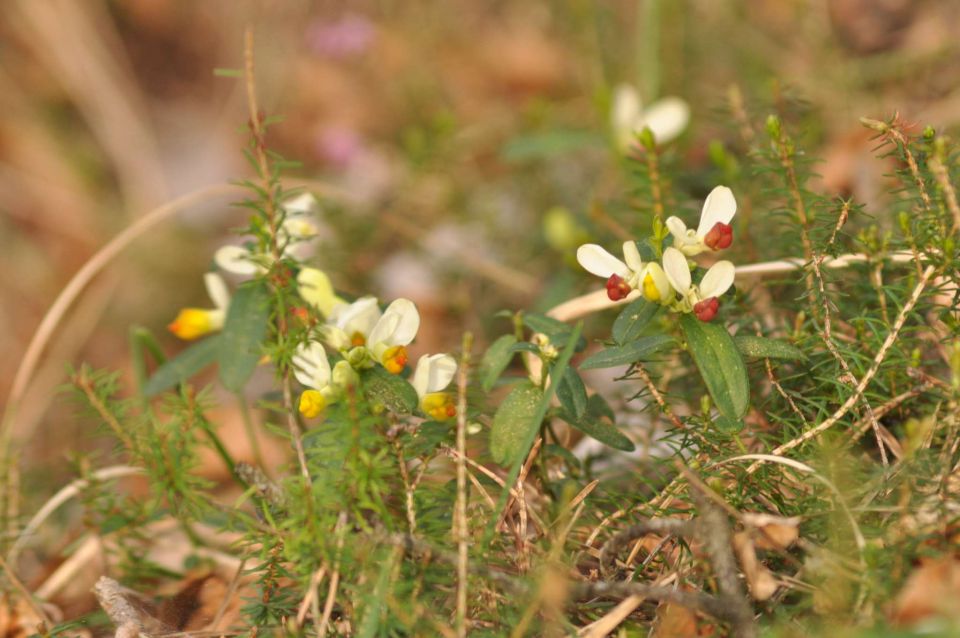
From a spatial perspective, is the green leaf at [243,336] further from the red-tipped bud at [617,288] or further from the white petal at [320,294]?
Answer: the red-tipped bud at [617,288]

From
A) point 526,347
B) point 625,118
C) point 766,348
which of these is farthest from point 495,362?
point 625,118

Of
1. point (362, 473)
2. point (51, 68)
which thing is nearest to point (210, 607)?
point (362, 473)

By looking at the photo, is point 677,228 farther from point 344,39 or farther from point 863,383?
point 344,39

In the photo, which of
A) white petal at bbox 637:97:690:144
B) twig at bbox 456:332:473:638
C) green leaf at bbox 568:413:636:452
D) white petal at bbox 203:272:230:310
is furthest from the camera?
white petal at bbox 637:97:690:144

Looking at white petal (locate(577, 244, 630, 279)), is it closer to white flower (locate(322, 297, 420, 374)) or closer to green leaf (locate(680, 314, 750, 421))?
green leaf (locate(680, 314, 750, 421))

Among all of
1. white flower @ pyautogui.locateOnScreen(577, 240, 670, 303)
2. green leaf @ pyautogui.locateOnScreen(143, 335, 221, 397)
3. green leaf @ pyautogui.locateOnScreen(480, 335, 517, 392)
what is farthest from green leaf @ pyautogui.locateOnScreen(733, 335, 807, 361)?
green leaf @ pyautogui.locateOnScreen(143, 335, 221, 397)
